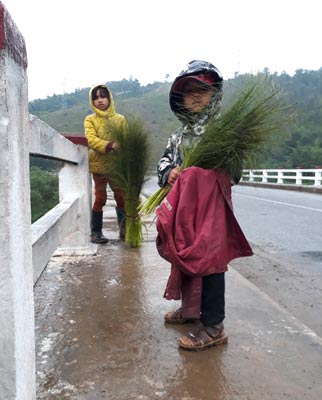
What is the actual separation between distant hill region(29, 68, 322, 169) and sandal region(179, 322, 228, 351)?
2.71ft

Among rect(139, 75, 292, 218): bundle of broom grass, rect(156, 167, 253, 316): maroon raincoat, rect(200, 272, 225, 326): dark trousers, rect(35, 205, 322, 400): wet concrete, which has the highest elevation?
rect(139, 75, 292, 218): bundle of broom grass

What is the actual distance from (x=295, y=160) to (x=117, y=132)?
3513cm

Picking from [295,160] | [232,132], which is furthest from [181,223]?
[295,160]

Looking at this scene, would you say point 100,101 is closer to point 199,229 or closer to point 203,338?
point 199,229

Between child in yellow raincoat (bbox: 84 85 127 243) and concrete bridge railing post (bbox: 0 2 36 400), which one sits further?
child in yellow raincoat (bbox: 84 85 127 243)

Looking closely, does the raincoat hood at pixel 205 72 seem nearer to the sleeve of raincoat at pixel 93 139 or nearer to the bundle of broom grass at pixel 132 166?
the bundle of broom grass at pixel 132 166

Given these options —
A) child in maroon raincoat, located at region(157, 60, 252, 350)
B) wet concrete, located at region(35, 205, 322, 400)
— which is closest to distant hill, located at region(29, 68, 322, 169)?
child in maroon raincoat, located at region(157, 60, 252, 350)

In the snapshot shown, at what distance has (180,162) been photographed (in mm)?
2279

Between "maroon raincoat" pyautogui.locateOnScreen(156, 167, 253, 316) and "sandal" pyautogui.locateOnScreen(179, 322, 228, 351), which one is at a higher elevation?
"maroon raincoat" pyautogui.locateOnScreen(156, 167, 253, 316)

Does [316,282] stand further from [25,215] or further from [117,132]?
[25,215]

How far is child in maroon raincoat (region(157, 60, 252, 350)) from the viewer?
189 cm

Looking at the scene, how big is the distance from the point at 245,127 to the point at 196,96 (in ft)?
1.23

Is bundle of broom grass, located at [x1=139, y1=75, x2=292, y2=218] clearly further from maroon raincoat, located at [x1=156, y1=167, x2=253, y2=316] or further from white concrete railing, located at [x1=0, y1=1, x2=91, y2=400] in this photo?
white concrete railing, located at [x1=0, y1=1, x2=91, y2=400]

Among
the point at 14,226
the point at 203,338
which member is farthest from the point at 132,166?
the point at 14,226
